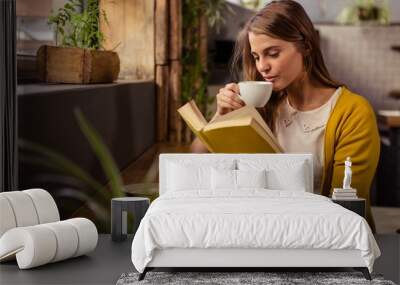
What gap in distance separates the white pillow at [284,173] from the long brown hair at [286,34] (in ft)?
1.22

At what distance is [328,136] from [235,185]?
2.21 ft

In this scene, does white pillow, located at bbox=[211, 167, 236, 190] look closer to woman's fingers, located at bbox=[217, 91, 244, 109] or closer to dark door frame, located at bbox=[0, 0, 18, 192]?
woman's fingers, located at bbox=[217, 91, 244, 109]

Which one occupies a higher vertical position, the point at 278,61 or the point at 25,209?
the point at 278,61

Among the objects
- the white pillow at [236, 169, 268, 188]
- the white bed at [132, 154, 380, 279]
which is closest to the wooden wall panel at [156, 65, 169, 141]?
the white pillow at [236, 169, 268, 188]

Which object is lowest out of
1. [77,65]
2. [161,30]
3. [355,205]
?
[355,205]

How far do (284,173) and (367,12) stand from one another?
1.21 meters

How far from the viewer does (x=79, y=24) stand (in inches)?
206

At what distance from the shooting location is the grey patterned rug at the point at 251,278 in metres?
3.93

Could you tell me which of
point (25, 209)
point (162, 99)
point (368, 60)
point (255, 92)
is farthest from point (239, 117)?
point (25, 209)

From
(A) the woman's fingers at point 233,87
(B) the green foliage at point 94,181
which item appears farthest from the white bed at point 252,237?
(B) the green foliage at point 94,181

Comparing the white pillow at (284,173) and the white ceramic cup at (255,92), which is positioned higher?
the white ceramic cup at (255,92)

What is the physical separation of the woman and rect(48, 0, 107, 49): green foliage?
2.93ft

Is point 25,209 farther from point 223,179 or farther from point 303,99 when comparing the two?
point 303,99

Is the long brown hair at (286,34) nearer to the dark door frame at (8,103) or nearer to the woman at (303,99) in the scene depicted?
the woman at (303,99)
